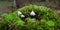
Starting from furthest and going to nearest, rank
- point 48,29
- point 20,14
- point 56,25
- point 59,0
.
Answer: point 59,0 → point 20,14 → point 56,25 → point 48,29

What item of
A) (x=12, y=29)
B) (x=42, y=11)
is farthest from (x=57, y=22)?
(x=12, y=29)

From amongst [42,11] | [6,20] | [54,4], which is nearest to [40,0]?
[54,4]

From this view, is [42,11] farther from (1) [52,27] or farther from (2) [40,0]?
(2) [40,0]

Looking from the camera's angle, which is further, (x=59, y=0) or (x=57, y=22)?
(x=59, y=0)

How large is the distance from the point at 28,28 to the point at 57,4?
10297 millimetres

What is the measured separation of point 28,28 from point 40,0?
34.6 ft

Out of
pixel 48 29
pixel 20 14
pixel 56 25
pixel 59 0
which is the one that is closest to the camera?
pixel 48 29

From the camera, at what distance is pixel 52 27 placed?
149 inches

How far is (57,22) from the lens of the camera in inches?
171

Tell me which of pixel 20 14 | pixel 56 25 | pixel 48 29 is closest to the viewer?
pixel 48 29

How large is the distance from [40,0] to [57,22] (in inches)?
392

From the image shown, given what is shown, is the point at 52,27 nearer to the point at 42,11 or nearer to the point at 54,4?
the point at 42,11

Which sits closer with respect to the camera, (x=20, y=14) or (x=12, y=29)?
(x=12, y=29)

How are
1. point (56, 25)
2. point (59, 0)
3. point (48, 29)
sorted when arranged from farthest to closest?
point (59, 0) → point (56, 25) → point (48, 29)
